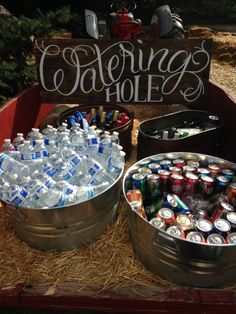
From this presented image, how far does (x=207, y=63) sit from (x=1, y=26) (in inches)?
95.1

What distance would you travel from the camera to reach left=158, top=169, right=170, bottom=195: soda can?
2.35 m

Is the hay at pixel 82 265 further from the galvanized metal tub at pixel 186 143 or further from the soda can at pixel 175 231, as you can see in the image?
the galvanized metal tub at pixel 186 143

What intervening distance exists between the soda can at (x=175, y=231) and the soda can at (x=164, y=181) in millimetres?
502

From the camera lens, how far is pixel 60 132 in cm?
276

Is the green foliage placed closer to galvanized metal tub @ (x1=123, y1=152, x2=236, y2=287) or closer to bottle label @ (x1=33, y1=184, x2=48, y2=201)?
bottle label @ (x1=33, y1=184, x2=48, y2=201)

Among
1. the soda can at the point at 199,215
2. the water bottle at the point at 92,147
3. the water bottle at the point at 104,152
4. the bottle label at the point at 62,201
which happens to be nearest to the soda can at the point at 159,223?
Result: the soda can at the point at 199,215

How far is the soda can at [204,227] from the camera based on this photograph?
1.88 meters

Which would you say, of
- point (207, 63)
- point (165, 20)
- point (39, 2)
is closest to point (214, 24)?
point (39, 2)

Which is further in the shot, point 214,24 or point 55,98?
point 214,24

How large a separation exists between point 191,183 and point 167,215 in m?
0.44

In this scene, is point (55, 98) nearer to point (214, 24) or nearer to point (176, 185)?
point (176, 185)

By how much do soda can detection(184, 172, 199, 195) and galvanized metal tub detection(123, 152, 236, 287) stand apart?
0.56m

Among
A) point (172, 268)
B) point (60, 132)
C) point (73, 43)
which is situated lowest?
point (172, 268)

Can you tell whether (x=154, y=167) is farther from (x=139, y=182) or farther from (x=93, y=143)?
(x=93, y=143)
